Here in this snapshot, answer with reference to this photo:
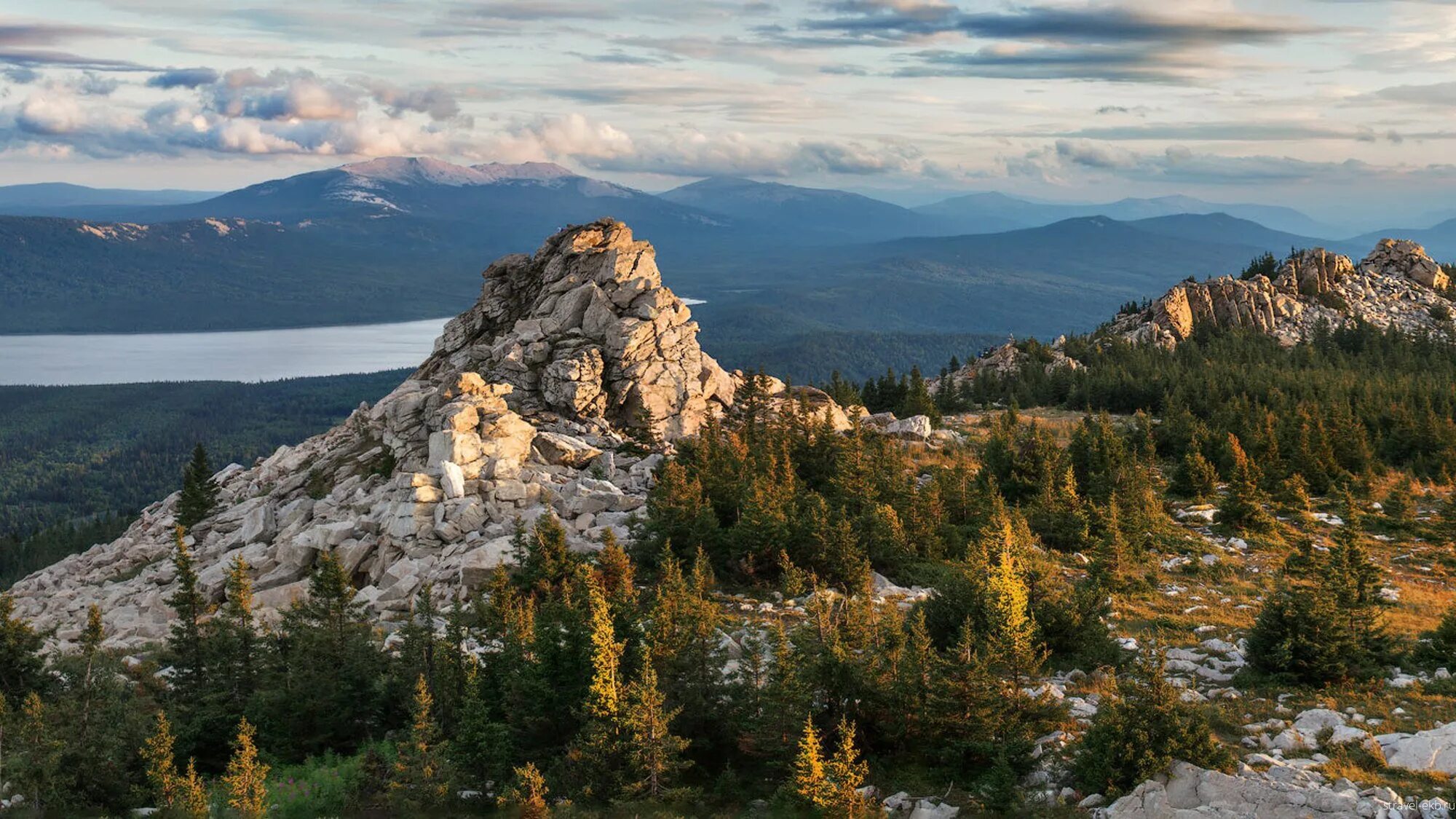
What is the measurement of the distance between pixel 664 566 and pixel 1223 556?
2566 centimetres

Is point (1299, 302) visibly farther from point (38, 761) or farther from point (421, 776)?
point (38, 761)

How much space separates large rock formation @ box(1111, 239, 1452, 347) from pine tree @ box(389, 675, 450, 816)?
120858 mm

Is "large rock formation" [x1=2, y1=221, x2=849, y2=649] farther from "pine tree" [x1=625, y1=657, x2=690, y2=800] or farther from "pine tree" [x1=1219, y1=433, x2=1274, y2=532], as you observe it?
"pine tree" [x1=1219, y1=433, x2=1274, y2=532]

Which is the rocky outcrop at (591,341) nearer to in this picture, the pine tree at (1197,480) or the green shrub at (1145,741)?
the pine tree at (1197,480)

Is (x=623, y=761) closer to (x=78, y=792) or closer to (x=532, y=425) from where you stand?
(x=78, y=792)

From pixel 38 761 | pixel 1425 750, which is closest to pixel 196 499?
pixel 38 761

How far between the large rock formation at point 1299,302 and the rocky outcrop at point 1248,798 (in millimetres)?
115667

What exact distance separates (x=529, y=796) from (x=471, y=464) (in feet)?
95.0

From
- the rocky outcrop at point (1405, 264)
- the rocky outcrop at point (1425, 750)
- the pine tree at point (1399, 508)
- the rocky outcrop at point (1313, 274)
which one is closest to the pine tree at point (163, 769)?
the rocky outcrop at point (1425, 750)

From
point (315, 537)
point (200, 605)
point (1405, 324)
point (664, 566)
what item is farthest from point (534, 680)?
point (1405, 324)

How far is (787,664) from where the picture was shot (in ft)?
81.8

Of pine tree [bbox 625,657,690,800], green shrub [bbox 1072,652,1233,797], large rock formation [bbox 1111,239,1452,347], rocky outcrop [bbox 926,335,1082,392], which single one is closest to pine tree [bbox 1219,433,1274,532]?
green shrub [bbox 1072,652,1233,797]

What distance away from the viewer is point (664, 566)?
33.6 m

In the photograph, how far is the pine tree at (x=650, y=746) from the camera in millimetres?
24469
